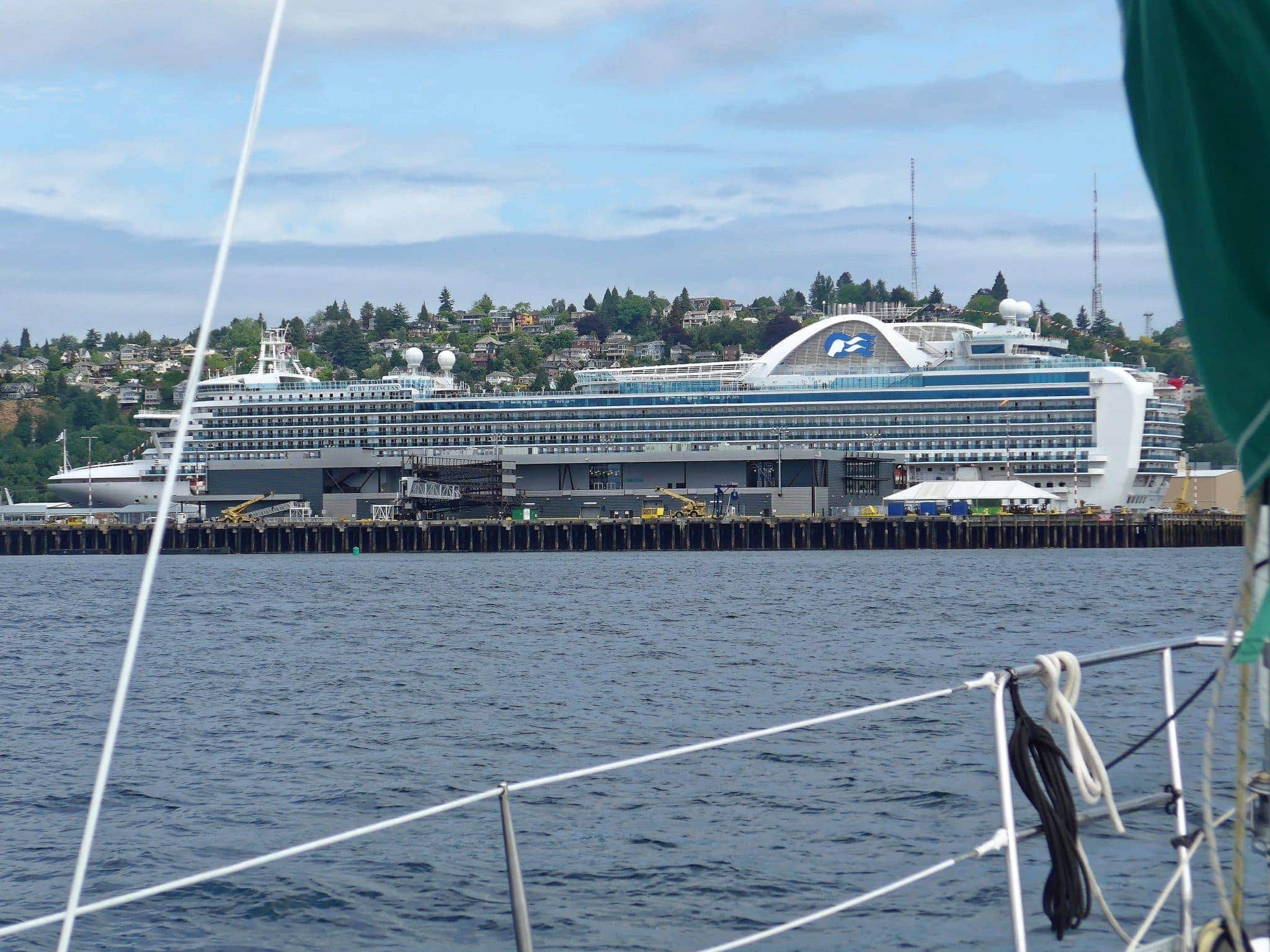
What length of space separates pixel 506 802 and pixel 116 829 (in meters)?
9.99

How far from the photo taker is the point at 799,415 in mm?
89875

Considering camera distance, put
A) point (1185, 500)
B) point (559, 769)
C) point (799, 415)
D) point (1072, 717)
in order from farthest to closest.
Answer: point (799, 415) → point (1185, 500) → point (559, 769) → point (1072, 717)

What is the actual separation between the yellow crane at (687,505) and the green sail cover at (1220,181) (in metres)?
70.6

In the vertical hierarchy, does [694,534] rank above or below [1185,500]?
below

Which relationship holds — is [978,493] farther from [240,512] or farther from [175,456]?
[175,456]

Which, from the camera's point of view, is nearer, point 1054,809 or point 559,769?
point 1054,809

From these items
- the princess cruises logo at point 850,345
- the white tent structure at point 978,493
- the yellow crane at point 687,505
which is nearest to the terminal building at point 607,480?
the yellow crane at point 687,505

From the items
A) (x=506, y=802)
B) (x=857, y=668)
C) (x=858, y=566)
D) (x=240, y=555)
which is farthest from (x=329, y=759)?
(x=240, y=555)

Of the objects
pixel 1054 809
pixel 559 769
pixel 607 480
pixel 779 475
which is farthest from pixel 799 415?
pixel 1054 809

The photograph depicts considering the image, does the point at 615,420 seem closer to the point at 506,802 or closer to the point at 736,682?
the point at 736,682

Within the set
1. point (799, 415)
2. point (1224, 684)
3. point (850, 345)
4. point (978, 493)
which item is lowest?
point (978, 493)

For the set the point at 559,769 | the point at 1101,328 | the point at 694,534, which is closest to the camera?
the point at 559,769

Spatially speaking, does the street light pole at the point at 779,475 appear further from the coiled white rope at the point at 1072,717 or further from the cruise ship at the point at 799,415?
the coiled white rope at the point at 1072,717

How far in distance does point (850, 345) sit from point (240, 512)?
1521 inches
